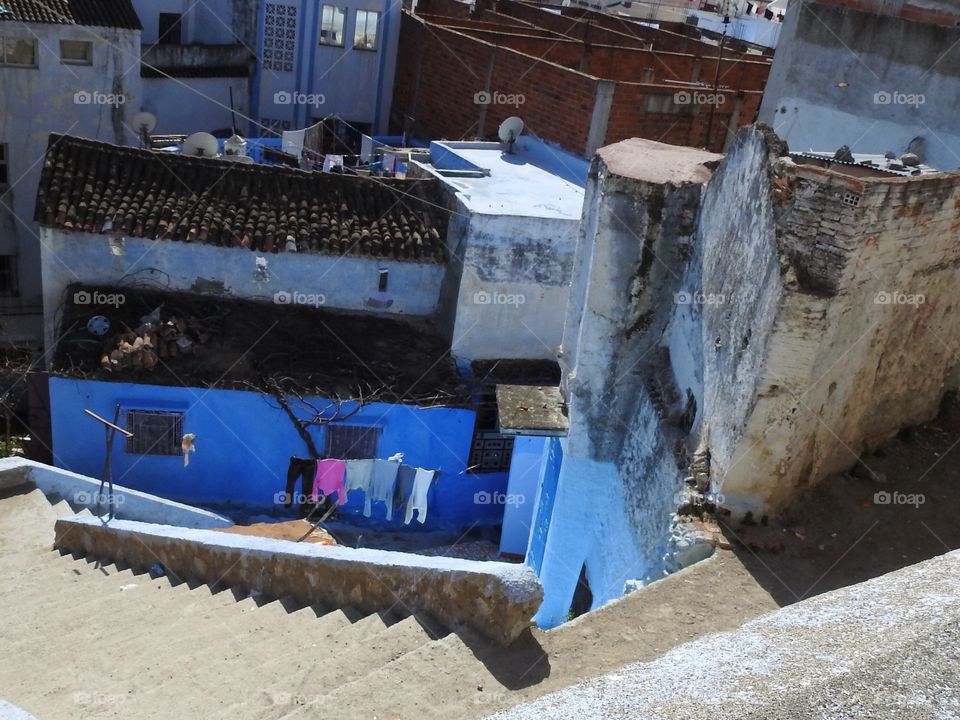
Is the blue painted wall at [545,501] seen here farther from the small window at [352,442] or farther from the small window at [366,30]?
the small window at [366,30]

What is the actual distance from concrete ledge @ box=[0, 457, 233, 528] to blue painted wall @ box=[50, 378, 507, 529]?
167 cm

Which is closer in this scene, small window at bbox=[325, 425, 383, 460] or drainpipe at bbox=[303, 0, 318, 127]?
small window at bbox=[325, 425, 383, 460]

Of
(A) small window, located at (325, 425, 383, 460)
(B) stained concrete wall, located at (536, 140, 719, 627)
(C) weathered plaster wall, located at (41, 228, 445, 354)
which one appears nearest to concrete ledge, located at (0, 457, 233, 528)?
(A) small window, located at (325, 425, 383, 460)

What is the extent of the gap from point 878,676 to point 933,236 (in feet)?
14.7

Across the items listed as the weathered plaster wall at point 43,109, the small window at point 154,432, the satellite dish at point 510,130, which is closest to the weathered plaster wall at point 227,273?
the small window at point 154,432

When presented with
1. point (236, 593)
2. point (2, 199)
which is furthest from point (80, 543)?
point (2, 199)

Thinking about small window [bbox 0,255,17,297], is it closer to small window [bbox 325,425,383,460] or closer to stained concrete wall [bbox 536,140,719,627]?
small window [bbox 325,425,383,460]

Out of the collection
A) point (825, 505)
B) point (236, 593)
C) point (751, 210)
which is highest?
point (751, 210)

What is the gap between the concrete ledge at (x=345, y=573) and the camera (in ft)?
20.8

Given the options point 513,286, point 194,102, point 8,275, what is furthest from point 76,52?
point 513,286

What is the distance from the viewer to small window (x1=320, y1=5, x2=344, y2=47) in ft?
81.3

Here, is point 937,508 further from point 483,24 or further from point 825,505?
point 483,24

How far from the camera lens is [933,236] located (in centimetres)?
685

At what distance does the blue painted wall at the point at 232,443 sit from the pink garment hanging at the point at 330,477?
1.76 feet
